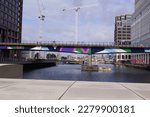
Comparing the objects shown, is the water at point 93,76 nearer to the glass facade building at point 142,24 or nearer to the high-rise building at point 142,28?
the high-rise building at point 142,28

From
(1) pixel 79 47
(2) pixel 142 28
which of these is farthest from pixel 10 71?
(2) pixel 142 28

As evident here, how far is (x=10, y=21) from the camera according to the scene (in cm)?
15850

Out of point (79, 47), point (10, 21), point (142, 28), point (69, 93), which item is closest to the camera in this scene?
point (69, 93)

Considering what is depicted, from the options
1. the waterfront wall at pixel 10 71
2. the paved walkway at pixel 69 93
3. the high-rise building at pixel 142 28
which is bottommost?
the paved walkway at pixel 69 93

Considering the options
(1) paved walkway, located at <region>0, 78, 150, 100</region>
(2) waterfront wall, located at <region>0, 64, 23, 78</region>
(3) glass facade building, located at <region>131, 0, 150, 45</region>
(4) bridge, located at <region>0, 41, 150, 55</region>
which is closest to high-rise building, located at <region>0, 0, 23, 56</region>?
(4) bridge, located at <region>0, 41, 150, 55</region>

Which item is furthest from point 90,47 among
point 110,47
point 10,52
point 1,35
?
point 10,52

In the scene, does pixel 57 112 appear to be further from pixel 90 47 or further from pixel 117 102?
pixel 90 47

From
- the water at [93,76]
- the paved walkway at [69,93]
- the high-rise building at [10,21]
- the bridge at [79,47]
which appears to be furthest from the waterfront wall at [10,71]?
the high-rise building at [10,21]

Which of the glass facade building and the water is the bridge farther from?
the glass facade building

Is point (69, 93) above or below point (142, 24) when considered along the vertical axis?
below

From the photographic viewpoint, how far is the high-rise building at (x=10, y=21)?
146 m

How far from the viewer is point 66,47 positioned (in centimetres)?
9581

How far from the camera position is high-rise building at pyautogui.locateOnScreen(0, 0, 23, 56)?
14625 cm

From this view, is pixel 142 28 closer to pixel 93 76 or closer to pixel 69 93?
pixel 93 76
